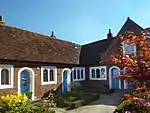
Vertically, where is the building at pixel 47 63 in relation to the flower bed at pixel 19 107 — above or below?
above

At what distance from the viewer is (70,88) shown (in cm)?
2544

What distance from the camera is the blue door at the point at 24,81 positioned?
775 inches

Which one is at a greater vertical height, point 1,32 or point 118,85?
point 1,32

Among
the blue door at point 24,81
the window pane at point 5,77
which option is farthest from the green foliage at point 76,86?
the window pane at point 5,77

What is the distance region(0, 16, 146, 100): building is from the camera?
1888cm

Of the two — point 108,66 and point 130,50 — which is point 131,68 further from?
point 108,66

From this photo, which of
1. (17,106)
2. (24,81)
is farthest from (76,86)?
(17,106)

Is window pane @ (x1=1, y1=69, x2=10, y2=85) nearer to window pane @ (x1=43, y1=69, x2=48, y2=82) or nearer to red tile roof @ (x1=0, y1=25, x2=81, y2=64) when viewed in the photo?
red tile roof @ (x1=0, y1=25, x2=81, y2=64)

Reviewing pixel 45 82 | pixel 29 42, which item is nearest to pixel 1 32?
pixel 29 42

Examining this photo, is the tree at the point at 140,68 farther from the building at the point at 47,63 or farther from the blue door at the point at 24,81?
the blue door at the point at 24,81

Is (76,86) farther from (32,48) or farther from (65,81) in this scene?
(32,48)

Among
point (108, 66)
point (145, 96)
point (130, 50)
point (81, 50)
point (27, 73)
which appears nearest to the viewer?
point (145, 96)

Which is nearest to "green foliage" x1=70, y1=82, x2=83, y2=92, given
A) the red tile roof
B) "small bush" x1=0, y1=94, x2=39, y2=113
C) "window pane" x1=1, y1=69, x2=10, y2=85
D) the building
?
Answer: the building

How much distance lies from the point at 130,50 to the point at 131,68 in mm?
18589
